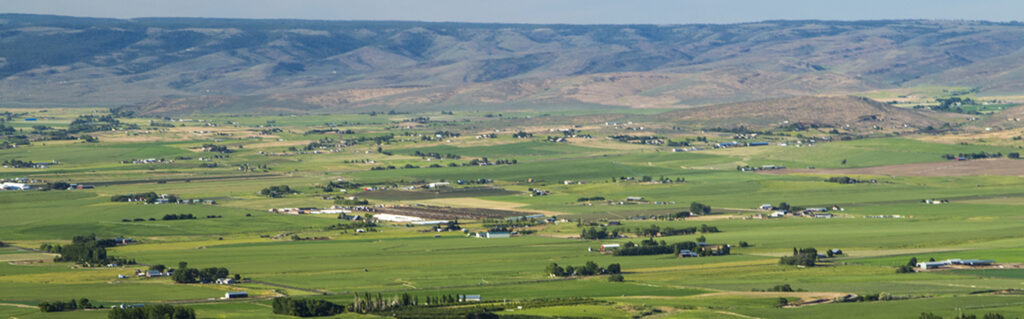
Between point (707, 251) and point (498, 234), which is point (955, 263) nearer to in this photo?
point (707, 251)

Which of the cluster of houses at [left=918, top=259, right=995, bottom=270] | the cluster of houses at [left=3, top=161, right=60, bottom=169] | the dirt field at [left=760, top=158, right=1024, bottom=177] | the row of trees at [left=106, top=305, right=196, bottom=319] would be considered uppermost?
the cluster of houses at [left=3, top=161, right=60, bottom=169]

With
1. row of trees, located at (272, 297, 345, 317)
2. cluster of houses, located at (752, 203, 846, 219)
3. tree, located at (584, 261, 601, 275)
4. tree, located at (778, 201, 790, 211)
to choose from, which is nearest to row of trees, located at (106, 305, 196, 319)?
row of trees, located at (272, 297, 345, 317)

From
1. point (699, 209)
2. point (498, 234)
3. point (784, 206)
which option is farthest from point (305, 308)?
point (784, 206)

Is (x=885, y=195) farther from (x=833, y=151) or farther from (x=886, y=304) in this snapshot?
(x=886, y=304)

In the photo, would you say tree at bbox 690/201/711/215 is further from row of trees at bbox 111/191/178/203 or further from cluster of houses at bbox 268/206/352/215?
row of trees at bbox 111/191/178/203

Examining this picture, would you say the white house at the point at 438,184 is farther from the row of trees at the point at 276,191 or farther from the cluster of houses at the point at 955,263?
the cluster of houses at the point at 955,263

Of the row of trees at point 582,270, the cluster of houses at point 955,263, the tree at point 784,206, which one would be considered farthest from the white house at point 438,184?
the cluster of houses at point 955,263
